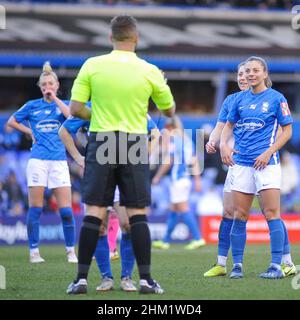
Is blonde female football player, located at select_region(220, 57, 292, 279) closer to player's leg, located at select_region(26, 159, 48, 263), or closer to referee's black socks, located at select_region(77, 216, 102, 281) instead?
referee's black socks, located at select_region(77, 216, 102, 281)

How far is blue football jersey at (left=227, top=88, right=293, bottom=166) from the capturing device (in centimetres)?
917

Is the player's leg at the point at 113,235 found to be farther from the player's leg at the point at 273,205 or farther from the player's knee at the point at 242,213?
the player's leg at the point at 273,205

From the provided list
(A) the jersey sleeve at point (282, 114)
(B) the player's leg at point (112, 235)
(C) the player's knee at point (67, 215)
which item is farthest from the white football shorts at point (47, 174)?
(A) the jersey sleeve at point (282, 114)

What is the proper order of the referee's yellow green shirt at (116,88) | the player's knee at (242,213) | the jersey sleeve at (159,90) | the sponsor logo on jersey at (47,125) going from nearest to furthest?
the referee's yellow green shirt at (116,88) → the jersey sleeve at (159,90) → the player's knee at (242,213) → the sponsor logo on jersey at (47,125)


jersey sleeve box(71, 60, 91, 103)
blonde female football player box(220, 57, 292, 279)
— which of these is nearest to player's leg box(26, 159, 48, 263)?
blonde female football player box(220, 57, 292, 279)

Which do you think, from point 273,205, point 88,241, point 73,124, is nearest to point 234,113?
point 273,205

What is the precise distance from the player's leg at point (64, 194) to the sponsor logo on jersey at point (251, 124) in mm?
3763

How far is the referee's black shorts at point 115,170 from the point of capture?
7.64m

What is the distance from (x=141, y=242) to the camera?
7688 mm

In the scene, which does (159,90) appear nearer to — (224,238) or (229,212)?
(229,212)

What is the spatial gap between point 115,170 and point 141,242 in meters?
0.70

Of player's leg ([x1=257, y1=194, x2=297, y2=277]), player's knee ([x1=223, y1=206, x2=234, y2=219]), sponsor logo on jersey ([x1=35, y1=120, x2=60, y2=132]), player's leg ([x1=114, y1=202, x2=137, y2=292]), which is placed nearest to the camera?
player's leg ([x1=114, y1=202, x2=137, y2=292])

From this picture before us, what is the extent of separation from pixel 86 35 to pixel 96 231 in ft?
55.1
